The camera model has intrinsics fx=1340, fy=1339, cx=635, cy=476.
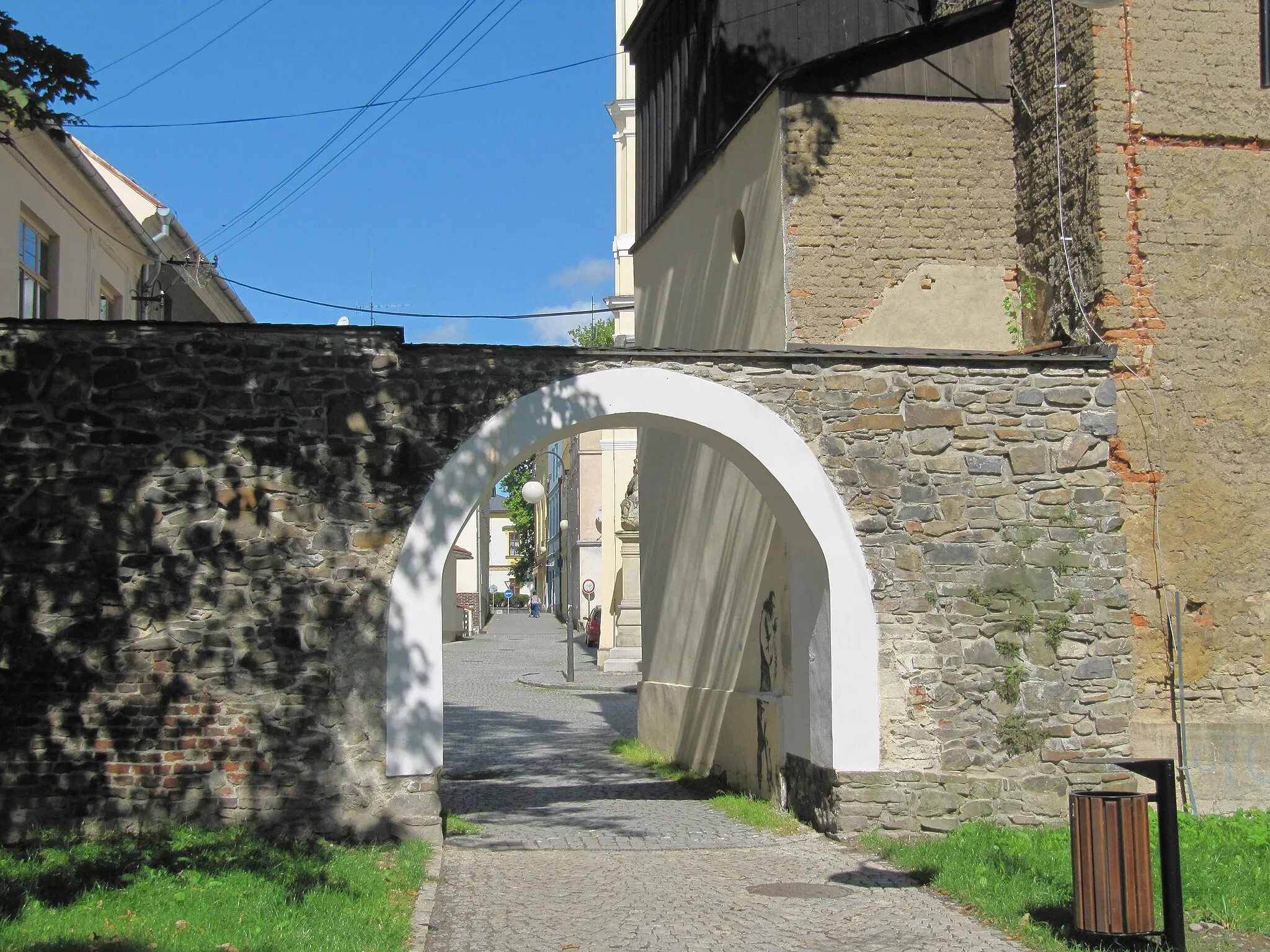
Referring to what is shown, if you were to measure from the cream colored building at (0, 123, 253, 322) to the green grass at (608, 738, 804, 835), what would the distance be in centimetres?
736

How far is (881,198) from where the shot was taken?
431 inches

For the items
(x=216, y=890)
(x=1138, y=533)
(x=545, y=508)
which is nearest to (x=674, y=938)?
(x=216, y=890)

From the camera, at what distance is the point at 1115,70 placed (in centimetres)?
1005

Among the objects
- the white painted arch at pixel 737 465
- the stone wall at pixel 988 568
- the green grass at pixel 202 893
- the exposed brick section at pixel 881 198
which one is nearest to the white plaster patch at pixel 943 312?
the exposed brick section at pixel 881 198

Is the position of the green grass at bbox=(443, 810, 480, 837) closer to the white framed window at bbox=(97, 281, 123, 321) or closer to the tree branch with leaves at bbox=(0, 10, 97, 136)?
the tree branch with leaves at bbox=(0, 10, 97, 136)

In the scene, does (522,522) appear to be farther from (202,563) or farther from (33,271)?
(202,563)

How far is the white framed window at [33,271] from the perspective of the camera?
50.6 feet

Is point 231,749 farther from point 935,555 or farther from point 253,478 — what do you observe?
point 935,555

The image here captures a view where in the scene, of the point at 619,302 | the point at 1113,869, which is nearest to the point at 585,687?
the point at 619,302

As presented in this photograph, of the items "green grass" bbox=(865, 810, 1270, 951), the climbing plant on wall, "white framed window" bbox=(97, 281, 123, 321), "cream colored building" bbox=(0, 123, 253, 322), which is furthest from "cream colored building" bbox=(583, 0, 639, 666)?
the climbing plant on wall

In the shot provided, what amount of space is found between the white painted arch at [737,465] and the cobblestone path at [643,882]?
3.11 feet

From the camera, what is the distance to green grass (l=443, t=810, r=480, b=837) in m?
9.59

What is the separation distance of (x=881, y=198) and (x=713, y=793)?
215 inches

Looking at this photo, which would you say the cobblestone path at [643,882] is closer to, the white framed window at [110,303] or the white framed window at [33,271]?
the white framed window at [33,271]
